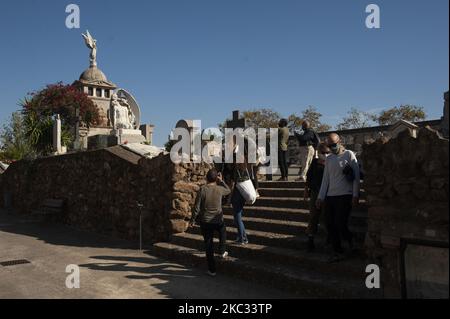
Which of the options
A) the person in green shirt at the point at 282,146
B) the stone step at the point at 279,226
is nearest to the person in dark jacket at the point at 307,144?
the person in green shirt at the point at 282,146

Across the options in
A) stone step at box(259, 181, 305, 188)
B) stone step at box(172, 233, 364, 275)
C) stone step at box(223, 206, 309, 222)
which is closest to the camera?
stone step at box(172, 233, 364, 275)

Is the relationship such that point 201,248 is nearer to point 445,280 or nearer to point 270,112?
point 445,280

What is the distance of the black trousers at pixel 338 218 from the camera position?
5527mm

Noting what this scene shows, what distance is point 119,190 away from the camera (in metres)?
10.8

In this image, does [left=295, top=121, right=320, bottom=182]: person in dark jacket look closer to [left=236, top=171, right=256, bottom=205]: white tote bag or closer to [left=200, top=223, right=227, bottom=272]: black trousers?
[left=236, top=171, right=256, bottom=205]: white tote bag

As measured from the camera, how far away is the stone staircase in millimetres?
5172

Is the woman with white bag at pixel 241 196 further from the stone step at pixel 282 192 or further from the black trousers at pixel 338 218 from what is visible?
the stone step at pixel 282 192

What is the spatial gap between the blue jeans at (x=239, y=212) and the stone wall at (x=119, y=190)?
2.10m

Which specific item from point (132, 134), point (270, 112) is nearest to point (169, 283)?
point (132, 134)

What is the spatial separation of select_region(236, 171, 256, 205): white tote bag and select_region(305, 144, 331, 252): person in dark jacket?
0.98 meters

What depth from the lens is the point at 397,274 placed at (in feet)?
14.4

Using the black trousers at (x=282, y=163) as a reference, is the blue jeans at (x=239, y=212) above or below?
below

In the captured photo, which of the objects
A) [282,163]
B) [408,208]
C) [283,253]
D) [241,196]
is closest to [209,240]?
[241,196]
